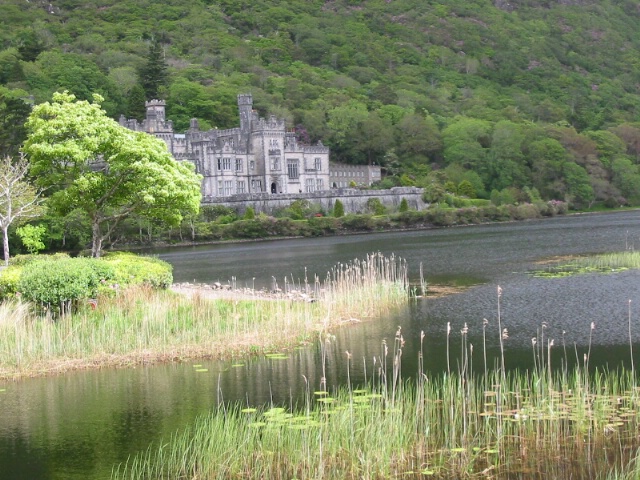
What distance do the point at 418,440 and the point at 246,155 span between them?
8742 cm

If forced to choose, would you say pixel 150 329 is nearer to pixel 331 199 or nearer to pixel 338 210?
pixel 338 210

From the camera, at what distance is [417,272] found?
39.7 meters

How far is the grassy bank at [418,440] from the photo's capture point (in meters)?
13.0

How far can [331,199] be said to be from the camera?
94.8m

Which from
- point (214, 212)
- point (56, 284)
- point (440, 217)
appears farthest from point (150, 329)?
point (440, 217)

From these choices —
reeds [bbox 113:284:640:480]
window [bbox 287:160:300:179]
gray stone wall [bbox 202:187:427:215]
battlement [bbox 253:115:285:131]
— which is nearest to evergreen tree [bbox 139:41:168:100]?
battlement [bbox 253:115:285:131]

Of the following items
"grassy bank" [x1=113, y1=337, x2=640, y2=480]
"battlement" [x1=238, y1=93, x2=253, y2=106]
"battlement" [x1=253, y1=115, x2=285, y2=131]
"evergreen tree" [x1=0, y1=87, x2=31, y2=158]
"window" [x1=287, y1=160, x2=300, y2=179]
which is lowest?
"grassy bank" [x1=113, y1=337, x2=640, y2=480]

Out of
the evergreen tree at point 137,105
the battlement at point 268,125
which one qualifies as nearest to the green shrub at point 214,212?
the battlement at point 268,125

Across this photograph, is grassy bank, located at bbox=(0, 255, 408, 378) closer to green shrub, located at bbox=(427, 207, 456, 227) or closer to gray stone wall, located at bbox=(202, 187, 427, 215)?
gray stone wall, located at bbox=(202, 187, 427, 215)

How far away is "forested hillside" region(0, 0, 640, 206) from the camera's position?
111 meters

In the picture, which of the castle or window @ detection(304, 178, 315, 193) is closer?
the castle

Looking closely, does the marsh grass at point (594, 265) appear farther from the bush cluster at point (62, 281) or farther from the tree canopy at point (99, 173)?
the bush cluster at point (62, 281)

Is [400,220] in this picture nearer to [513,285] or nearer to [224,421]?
[513,285]

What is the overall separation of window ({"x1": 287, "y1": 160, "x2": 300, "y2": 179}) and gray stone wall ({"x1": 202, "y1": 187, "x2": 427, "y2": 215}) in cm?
808
